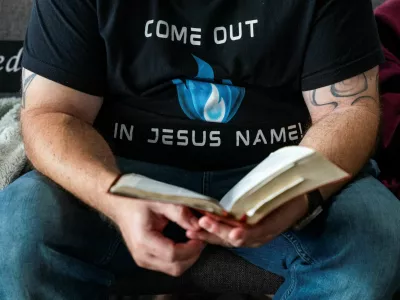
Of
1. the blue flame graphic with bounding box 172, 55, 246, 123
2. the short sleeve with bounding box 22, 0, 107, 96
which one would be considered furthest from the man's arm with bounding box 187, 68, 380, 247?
the short sleeve with bounding box 22, 0, 107, 96

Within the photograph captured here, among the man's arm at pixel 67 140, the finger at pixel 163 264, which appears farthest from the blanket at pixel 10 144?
the finger at pixel 163 264

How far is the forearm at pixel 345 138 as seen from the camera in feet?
2.44

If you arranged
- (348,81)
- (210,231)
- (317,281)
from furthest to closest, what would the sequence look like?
(348,81)
(317,281)
(210,231)

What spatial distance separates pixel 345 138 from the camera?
0.76m

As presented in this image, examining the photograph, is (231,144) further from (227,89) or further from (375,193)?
(375,193)

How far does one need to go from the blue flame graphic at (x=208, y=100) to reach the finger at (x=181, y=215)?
0.78ft

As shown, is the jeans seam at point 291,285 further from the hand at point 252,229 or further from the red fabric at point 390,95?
the red fabric at point 390,95

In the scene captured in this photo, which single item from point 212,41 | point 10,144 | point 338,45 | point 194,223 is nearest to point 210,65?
point 212,41

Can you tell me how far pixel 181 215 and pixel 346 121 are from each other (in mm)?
311

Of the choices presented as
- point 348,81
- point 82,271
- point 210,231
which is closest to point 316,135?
point 348,81

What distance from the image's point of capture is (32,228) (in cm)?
66

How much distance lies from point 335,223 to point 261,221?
0.14 meters

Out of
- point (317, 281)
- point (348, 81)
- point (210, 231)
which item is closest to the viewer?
point (210, 231)

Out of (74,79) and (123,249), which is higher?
(74,79)
